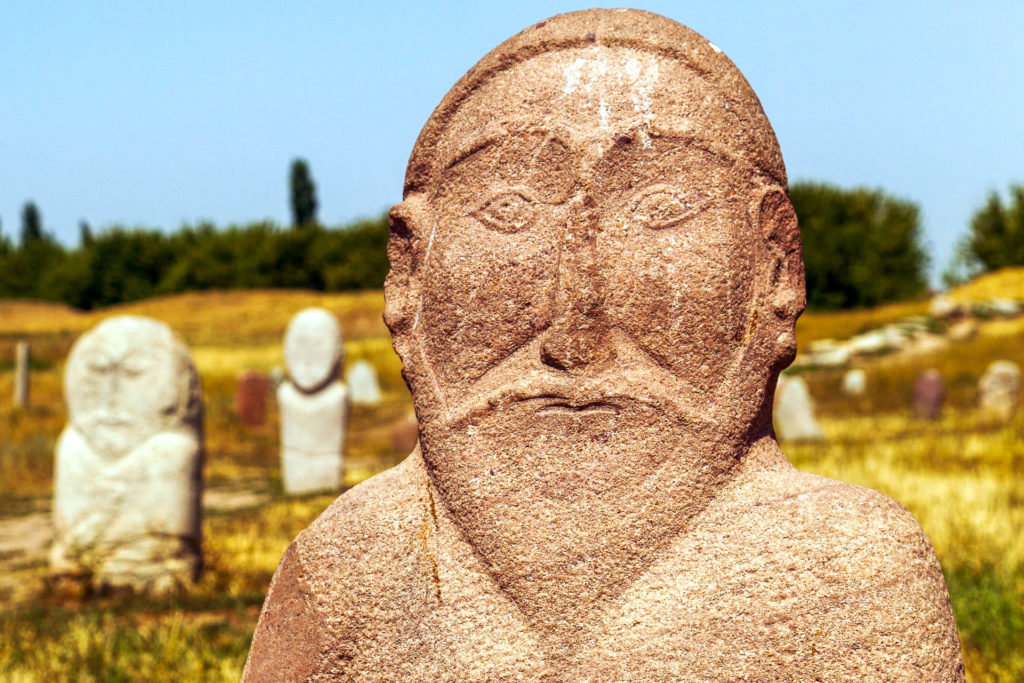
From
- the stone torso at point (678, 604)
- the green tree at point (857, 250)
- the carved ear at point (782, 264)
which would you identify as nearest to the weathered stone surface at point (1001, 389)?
Result: the carved ear at point (782, 264)

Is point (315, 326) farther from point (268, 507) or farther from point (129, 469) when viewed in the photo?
point (129, 469)

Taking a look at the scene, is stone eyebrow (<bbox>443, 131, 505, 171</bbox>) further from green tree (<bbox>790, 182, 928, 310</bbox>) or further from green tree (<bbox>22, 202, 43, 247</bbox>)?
green tree (<bbox>22, 202, 43, 247</bbox>)

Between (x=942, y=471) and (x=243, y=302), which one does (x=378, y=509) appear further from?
(x=243, y=302)

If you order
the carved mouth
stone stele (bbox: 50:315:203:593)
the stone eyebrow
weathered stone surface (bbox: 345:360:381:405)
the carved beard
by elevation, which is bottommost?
weathered stone surface (bbox: 345:360:381:405)

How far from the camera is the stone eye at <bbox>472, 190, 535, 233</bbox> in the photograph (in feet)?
6.68

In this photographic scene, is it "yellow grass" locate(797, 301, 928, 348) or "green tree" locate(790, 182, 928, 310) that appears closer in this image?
"yellow grass" locate(797, 301, 928, 348)

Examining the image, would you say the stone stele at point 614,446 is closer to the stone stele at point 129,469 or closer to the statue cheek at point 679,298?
the statue cheek at point 679,298

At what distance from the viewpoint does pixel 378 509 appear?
2129 mm

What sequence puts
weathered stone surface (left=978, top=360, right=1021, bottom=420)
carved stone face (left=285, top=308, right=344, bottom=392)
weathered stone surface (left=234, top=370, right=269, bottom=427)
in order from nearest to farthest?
carved stone face (left=285, top=308, right=344, bottom=392) → weathered stone surface (left=978, top=360, right=1021, bottom=420) → weathered stone surface (left=234, top=370, right=269, bottom=427)

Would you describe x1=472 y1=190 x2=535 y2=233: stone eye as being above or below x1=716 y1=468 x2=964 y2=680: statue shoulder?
above

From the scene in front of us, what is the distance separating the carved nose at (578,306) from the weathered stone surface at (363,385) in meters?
16.3

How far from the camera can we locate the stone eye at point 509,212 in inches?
80.1

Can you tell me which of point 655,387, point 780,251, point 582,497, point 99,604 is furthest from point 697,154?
point 99,604

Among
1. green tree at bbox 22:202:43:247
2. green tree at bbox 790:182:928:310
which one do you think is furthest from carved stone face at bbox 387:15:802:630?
green tree at bbox 22:202:43:247
